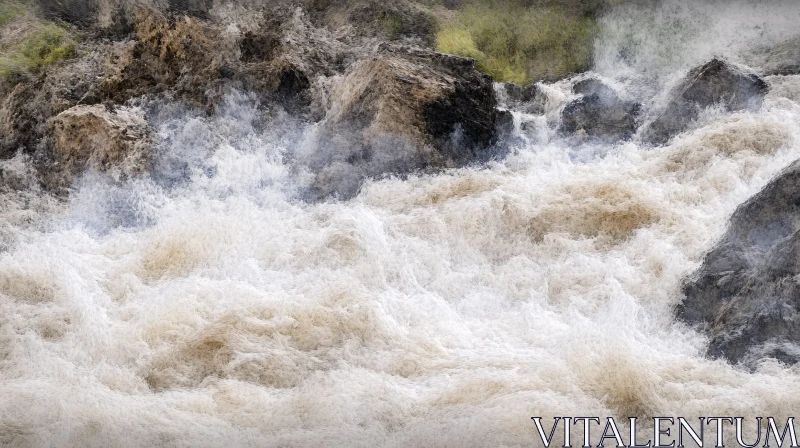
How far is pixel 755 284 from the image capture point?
6.57m

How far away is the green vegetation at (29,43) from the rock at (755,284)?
9.46 m

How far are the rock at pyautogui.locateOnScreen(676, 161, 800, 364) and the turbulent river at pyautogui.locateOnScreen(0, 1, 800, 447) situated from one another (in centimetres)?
19

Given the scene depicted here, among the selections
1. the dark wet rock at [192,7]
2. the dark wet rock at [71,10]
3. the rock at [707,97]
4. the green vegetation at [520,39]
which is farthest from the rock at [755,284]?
the dark wet rock at [71,10]

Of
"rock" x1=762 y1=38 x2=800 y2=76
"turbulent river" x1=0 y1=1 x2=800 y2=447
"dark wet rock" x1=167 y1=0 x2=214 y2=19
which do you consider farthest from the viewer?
"dark wet rock" x1=167 y1=0 x2=214 y2=19

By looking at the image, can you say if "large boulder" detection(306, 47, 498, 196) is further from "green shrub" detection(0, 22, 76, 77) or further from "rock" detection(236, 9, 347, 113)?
"green shrub" detection(0, 22, 76, 77)

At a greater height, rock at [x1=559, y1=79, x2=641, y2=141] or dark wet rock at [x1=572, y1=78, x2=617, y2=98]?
dark wet rock at [x1=572, y1=78, x2=617, y2=98]

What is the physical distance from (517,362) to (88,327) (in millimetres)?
3791

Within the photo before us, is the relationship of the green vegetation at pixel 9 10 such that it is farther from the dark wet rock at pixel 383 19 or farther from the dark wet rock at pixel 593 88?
the dark wet rock at pixel 593 88

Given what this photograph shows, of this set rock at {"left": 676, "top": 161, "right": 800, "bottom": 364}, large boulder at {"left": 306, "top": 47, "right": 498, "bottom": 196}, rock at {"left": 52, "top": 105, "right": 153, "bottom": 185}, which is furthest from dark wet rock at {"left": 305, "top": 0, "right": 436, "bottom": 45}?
rock at {"left": 676, "top": 161, "right": 800, "bottom": 364}

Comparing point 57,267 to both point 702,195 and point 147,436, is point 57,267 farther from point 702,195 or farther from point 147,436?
point 702,195

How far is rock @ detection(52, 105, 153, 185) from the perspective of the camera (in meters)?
10.1

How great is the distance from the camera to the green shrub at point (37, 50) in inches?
444

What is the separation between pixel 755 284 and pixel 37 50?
1030 centimetres

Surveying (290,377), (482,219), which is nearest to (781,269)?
(482,219)
